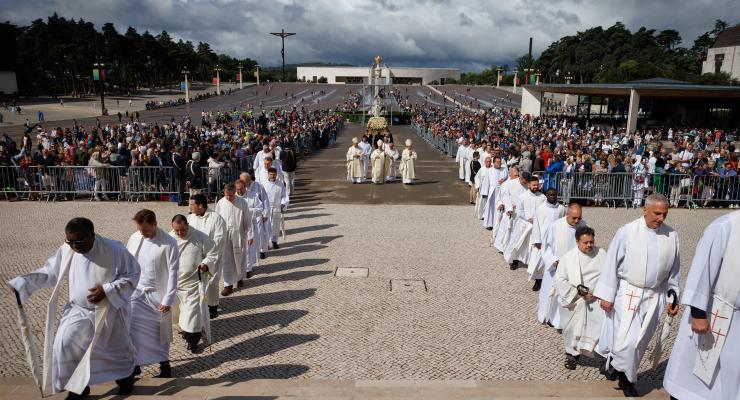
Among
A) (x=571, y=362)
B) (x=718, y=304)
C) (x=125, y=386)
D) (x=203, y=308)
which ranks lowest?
(x=571, y=362)

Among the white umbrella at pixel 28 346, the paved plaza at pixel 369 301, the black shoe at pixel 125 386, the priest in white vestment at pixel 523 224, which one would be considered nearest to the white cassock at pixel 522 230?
the priest in white vestment at pixel 523 224

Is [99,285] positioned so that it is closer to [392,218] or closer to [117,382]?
[117,382]

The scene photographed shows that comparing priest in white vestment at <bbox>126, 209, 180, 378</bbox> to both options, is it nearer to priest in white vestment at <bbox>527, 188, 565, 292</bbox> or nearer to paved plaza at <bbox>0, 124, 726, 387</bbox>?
paved plaza at <bbox>0, 124, 726, 387</bbox>

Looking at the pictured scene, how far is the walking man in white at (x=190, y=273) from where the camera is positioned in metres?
5.61

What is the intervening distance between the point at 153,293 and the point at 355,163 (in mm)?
12626

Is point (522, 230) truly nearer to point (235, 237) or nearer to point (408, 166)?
point (235, 237)

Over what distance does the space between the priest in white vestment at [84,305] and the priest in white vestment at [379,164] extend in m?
13.2

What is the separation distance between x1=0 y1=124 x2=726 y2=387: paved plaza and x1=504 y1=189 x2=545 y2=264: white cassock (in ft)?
1.12

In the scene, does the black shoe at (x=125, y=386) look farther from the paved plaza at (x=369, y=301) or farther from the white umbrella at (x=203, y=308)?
the white umbrella at (x=203, y=308)

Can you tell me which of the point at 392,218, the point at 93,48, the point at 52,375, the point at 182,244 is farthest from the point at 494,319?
the point at 93,48

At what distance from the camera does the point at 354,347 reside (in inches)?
232

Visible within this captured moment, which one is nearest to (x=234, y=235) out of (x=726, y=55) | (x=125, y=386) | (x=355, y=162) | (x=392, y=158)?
(x=125, y=386)

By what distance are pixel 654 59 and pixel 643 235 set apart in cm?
8769

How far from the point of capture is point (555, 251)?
634 cm
